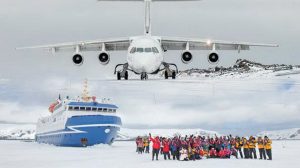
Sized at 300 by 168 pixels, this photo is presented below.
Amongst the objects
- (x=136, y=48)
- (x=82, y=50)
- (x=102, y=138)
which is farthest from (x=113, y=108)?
(x=136, y=48)

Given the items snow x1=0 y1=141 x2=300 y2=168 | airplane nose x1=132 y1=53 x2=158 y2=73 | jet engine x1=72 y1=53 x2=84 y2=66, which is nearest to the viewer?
snow x1=0 y1=141 x2=300 y2=168

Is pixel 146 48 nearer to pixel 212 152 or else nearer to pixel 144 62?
pixel 144 62

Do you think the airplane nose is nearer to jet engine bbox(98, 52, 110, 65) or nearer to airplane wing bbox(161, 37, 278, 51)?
jet engine bbox(98, 52, 110, 65)

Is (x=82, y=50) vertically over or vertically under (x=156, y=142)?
over

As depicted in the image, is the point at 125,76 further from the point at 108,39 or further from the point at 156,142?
the point at 156,142

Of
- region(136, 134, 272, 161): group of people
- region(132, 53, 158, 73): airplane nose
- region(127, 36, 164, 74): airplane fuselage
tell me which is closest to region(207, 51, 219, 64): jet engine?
region(127, 36, 164, 74): airplane fuselage

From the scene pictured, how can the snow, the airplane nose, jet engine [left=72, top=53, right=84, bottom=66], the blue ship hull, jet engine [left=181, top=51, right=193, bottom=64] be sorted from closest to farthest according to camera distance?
the snow → the airplane nose → jet engine [left=72, top=53, right=84, bottom=66] → jet engine [left=181, top=51, right=193, bottom=64] → the blue ship hull
